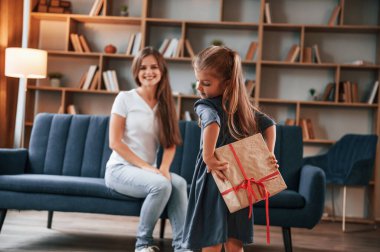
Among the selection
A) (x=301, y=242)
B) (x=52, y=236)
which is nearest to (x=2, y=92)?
(x=52, y=236)

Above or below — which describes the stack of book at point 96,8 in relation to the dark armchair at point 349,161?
above

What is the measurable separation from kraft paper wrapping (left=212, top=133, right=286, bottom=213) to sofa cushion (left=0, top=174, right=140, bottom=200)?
133 centimetres

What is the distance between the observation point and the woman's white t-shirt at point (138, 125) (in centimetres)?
326

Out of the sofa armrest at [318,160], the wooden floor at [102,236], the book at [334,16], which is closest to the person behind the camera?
the wooden floor at [102,236]

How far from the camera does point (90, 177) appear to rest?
370 centimetres

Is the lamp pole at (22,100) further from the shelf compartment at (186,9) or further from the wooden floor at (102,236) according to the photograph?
the shelf compartment at (186,9)

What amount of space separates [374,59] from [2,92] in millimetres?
3454

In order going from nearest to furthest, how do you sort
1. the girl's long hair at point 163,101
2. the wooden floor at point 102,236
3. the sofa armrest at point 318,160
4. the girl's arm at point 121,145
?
the girl's arm at point 121,145 → the girl's long hair at point 163,101 → the wooden floor at point 102,236 → the sofa armrest at point 318,160

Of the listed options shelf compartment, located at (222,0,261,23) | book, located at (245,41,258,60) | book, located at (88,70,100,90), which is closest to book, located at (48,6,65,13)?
book, located at (88,70,100,90)

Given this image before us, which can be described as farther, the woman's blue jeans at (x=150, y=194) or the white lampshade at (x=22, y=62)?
the white lampshade at (x=22, y=62)

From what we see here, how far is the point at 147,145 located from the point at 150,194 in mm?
348

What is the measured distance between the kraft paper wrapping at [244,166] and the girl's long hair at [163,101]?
4.61 ft

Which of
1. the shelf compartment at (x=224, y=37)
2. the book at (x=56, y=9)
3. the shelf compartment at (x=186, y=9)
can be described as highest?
the shelf compartment at (x=186, y=9)

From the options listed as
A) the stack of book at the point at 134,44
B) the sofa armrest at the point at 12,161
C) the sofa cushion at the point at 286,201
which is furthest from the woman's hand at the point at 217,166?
the stack of book at the point at 134,44
